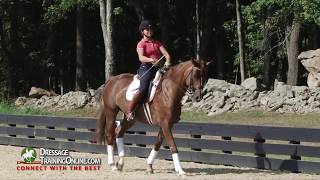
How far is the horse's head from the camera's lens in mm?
11797

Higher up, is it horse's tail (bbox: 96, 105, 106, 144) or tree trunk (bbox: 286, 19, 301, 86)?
horse's tail (bbox: 96, 105, 106, 144)

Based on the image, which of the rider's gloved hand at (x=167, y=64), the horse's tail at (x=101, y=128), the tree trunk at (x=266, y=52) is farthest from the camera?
the tree trunk at (x=266, y=52)

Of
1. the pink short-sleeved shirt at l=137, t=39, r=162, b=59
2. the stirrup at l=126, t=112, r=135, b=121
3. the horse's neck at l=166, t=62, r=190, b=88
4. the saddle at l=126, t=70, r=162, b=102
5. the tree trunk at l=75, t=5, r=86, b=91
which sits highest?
the pink short-sleeved shirt at l=137, t=39, r=162, b=59

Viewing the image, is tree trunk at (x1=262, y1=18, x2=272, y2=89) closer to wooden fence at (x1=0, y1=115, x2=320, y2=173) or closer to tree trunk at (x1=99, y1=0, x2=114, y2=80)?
tree trunk at (x1=99, y1=0, x2=114, y2=80)

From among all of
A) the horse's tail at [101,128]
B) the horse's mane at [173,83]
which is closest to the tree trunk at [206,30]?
the horse's tail at [101,128]

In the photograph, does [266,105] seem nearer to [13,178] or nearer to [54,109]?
[54,109]

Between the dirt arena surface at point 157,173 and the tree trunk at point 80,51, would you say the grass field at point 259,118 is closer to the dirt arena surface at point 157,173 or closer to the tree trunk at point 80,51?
the dirt arena surface at point 157,173

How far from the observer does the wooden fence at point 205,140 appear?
12562 millimetres

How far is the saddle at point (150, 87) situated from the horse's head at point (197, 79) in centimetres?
64

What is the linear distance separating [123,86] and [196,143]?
239 cm

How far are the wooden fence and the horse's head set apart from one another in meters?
2.02

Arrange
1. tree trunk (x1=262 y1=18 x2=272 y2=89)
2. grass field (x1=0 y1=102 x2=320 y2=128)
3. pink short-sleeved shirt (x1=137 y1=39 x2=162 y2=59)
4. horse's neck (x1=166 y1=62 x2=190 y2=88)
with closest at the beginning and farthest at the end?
horse's neck (x1=166 y1=62 x2=190 y2=88) → pink short-sleeved shirt (x1=137 y1=39 x2=162 y2=59) → grass field (x1=0 y1=102 x2=320 y2=128) → tree trunk (x1=262 y1=18 x2=272 y2=89)

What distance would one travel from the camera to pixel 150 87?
12359 millimetres

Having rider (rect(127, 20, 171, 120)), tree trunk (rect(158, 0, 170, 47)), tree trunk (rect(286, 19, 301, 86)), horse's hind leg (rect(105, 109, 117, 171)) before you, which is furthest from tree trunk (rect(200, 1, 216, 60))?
rider (rect(127, 20, 171, 120))
